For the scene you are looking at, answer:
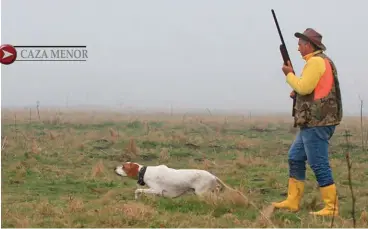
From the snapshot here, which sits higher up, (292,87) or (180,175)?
(292,87)

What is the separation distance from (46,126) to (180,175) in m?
18.7

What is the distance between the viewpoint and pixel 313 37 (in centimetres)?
652

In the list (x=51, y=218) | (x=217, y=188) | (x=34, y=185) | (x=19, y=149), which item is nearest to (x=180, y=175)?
(x=217, y=188)

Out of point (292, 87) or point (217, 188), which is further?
point (217, 188)

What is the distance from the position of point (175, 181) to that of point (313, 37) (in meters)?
2.73

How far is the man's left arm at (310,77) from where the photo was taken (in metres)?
6.23

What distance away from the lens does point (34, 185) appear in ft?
30.1

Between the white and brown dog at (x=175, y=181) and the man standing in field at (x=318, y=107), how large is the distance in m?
1.48

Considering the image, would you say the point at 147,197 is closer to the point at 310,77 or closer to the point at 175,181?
the point at 175,181

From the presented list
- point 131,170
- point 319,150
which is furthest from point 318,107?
point 131,170

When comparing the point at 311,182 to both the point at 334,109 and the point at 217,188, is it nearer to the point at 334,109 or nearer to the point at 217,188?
the point at 217,188

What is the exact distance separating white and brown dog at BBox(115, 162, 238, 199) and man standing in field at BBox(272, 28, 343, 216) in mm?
1484

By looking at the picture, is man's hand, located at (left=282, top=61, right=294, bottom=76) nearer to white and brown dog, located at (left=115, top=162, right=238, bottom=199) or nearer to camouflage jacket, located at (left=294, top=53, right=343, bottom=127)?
camouflage jacket, located at (left=294, top=53, right=343, bottom=127)

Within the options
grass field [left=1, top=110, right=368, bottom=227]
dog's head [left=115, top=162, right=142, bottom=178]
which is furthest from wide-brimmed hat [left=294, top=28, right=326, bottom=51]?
dog's head [left=115, top=162, right=142, bottom=178]
